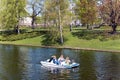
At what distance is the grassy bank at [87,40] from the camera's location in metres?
95.2

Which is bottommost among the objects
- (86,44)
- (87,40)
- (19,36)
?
(86,44)

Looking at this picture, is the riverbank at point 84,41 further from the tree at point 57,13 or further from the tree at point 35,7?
the tree at point 35,7

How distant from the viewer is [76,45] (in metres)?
99.1

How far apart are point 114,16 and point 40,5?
4479 cm

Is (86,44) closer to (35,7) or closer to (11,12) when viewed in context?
(11,12)

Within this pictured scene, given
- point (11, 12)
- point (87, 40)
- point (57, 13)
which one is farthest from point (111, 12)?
point (11, 12)

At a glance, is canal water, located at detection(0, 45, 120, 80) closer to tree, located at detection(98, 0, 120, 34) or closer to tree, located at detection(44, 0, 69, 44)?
tree, located at detection(98, 0, 120, 34)

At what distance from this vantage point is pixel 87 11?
111875 millimetres

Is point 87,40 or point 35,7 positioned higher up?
point 35,7

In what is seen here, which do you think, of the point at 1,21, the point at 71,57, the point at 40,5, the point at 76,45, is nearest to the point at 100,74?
the point at 71,57

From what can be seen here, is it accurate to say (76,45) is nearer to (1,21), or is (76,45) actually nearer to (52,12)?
(52,12)

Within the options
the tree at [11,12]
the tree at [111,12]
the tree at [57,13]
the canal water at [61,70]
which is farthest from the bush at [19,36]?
the canal water at [61,70]

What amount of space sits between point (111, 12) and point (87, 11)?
33.3 feet

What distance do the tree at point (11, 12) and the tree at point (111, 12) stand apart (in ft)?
120
